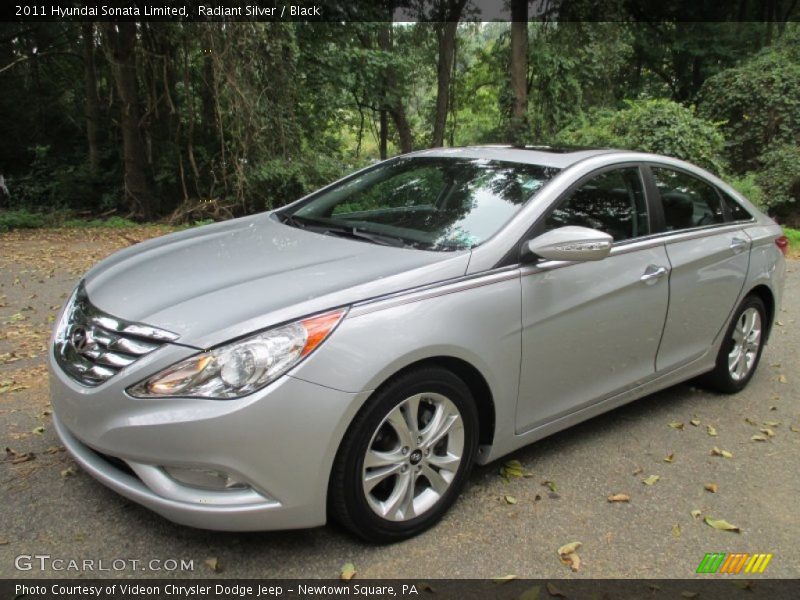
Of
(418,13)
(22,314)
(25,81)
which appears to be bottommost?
(22,314)

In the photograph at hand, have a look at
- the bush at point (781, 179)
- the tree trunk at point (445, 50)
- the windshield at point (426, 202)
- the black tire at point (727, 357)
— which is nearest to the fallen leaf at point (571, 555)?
the windshield at point (426, 202)

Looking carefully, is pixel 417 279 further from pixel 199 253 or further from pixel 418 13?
pixel 418 13

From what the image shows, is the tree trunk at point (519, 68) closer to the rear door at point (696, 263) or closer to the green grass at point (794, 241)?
the green grass at point (794, 241)

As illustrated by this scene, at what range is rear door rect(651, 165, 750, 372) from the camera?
3.77m

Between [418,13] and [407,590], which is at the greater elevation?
[418,13]

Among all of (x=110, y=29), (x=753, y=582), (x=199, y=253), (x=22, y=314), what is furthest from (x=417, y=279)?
(x=110, y=29)

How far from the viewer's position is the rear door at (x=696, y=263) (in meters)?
3.77

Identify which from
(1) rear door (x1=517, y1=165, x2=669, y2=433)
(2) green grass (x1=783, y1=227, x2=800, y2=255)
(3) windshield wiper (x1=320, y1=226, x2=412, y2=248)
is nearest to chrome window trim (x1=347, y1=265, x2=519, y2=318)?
(1) rear door (x1=517, y1=165, x2=669, y2=433)

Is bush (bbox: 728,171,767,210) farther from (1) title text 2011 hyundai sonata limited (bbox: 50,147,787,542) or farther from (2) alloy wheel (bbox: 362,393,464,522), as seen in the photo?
(2) alloy wheel (bbox: 362,393,464,522)

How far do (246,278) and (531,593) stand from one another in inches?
64.5

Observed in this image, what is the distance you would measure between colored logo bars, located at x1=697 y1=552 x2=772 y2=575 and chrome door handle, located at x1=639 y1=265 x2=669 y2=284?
137cm

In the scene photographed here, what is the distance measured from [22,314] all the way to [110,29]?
811 centimetres

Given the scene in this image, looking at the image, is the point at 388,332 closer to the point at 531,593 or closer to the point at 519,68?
the point at 531,593

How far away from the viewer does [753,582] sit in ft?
8.66
